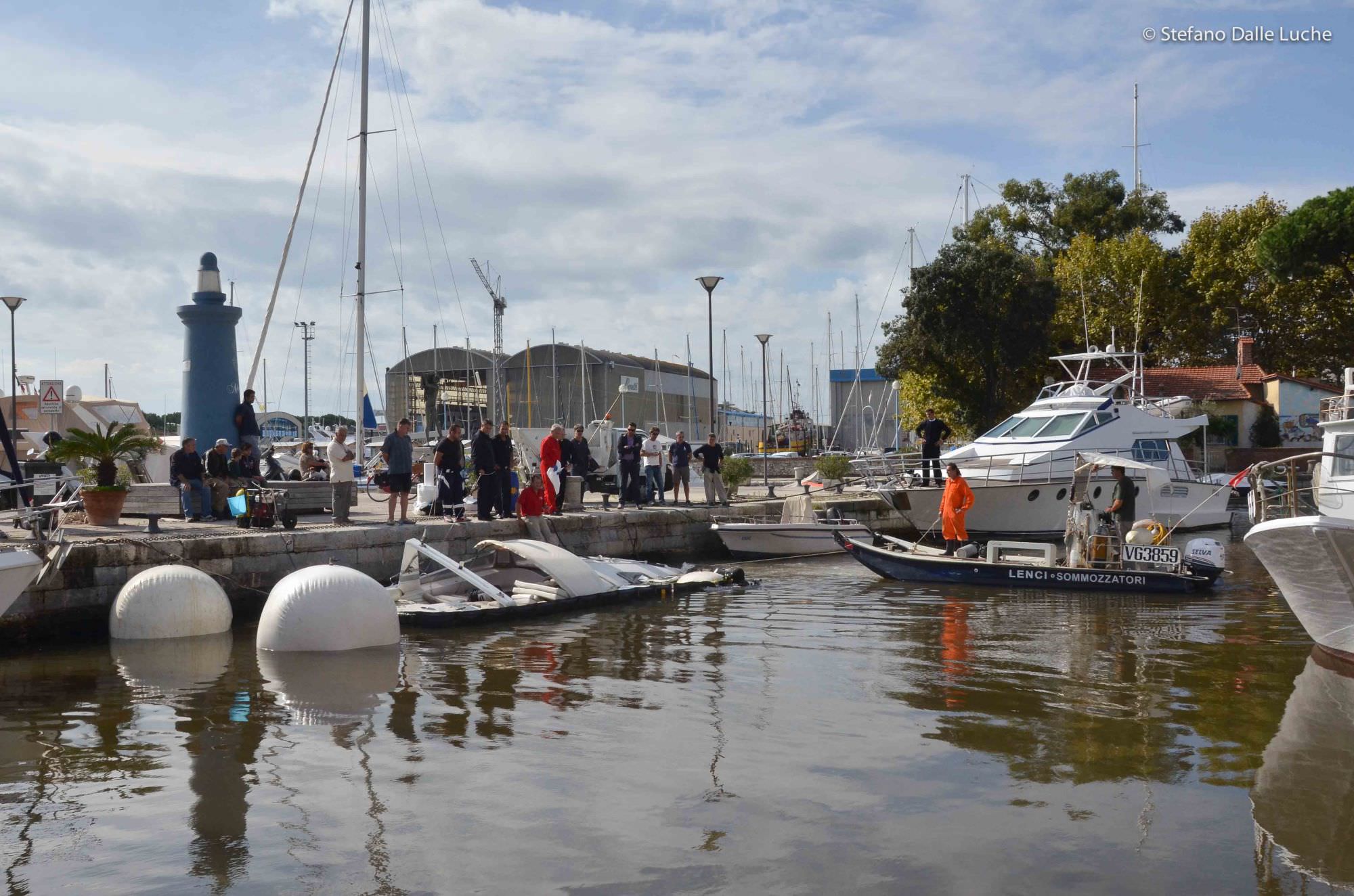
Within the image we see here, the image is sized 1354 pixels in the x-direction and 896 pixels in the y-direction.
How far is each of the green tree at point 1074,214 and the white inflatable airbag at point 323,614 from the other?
43075 millimetres

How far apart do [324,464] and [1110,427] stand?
16.4 meters

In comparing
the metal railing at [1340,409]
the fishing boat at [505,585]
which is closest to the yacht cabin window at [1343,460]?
the metal railing at [1340,409]

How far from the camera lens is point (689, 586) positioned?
17.0 metres

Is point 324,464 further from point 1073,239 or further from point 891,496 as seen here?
point 1073,239

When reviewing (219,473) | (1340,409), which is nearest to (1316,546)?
(1340,409)

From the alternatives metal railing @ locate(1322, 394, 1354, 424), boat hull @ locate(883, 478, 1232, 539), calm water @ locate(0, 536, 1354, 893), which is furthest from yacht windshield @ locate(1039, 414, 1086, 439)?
calm water @ locate(0, 536, 1354, 893)

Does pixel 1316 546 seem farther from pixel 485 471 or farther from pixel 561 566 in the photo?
pixel 485 471

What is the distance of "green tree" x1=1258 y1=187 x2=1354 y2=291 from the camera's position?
41188 mm

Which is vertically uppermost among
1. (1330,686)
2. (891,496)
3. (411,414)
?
(411,414)

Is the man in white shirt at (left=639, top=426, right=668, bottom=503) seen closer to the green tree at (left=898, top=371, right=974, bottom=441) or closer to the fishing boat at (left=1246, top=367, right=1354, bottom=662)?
the fishing boat at (left=1246, top=367, right=1354, bottom=662)

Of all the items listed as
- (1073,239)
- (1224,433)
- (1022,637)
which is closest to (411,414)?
(1073,239)

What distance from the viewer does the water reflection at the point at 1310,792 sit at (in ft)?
20.0

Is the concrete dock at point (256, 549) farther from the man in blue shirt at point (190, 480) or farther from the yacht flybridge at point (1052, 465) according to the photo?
the yacht flybridge at point (1052, 465)

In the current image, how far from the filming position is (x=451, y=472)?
18.2 meters
